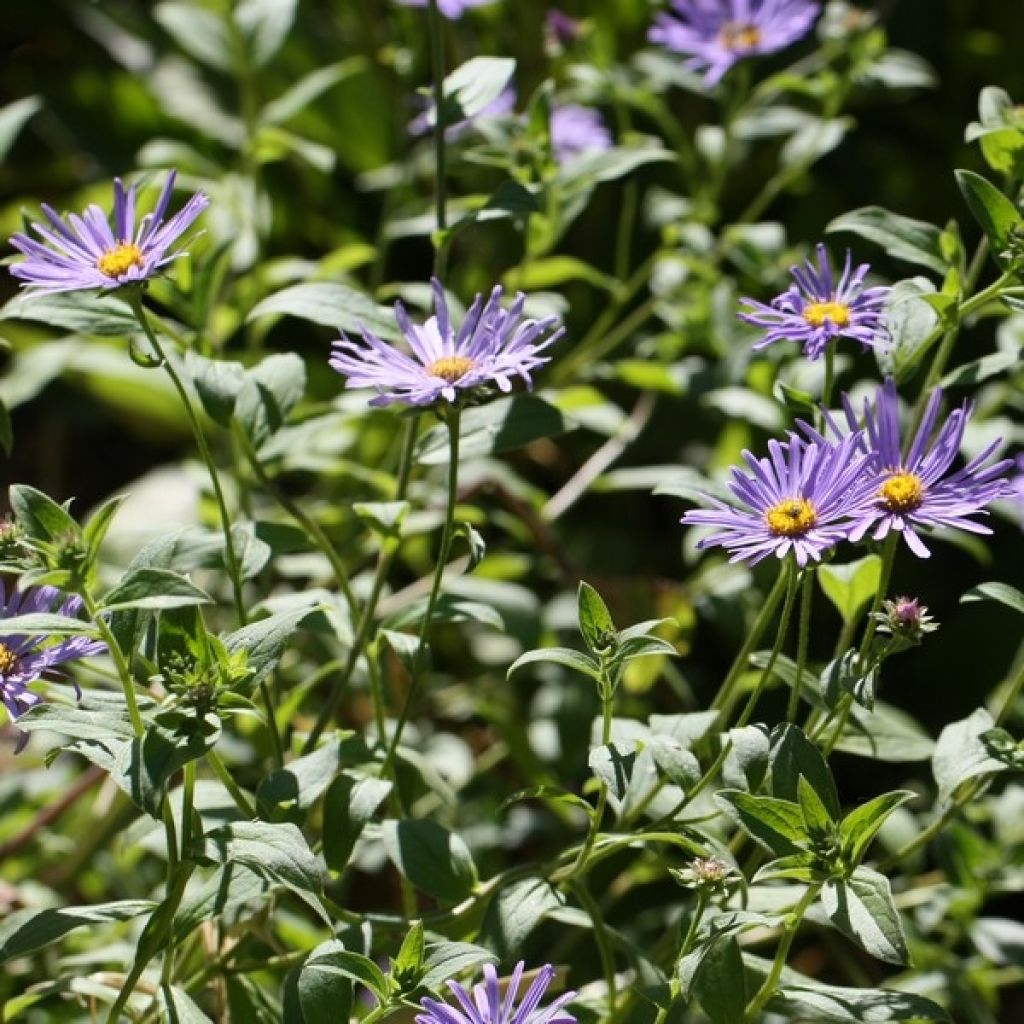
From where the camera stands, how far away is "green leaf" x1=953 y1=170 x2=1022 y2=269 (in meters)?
1.03

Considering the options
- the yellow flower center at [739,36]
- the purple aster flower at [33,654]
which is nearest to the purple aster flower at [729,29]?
the yellow flower center at [739,36]

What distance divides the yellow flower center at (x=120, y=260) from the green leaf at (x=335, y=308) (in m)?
0.18

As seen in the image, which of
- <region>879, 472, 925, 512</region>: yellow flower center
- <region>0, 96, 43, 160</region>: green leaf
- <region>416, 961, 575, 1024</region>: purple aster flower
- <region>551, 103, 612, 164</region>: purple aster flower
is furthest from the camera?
<region>551, 103, 612, 164</region>: purple aster flower

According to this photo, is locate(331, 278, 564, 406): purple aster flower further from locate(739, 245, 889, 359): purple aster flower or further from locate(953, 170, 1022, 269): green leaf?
locate(953, 170, 1022, 269): green leaf

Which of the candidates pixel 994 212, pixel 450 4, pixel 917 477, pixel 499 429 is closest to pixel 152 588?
Answer: pixel 499 429

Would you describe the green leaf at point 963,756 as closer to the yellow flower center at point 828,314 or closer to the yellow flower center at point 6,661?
the yellow flower center at point 828,314

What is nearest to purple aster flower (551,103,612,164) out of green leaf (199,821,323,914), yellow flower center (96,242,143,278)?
yellow flower center (96,242,143,278)

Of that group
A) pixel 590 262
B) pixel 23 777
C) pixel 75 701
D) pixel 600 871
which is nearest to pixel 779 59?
pixel 590 262

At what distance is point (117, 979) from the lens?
1161mm

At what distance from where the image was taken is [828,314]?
1.04m

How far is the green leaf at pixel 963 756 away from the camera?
979 mm

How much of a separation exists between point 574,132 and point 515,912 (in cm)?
101

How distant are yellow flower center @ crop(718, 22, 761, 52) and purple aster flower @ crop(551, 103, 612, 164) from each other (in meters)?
0.17

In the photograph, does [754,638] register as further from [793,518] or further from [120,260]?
[120,260]
